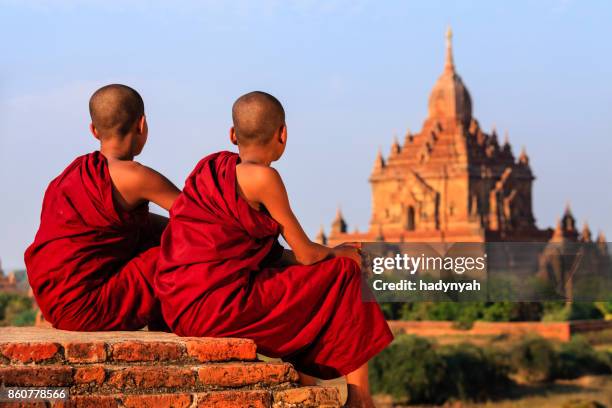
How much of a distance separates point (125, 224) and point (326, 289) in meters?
0.76

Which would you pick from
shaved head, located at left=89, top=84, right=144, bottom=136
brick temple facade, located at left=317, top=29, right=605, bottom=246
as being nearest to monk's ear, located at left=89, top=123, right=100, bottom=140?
shaved head, located at left=89, top=84, right=144, bottom=136

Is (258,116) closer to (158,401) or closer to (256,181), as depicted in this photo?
(256,181)

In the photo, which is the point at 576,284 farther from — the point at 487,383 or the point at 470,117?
the point at 470,117

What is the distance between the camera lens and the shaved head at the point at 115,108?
457 centimetres

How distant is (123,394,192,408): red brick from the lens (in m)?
3.81

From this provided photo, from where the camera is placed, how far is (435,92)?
191 ft

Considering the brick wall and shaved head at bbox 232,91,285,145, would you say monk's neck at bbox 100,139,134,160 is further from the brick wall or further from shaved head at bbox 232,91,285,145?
the brick wall

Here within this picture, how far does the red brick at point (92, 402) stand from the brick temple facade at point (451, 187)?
48.1 m

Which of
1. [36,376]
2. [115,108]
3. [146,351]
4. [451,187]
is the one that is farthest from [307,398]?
[451,187]

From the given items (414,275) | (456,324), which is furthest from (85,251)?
(456,324)

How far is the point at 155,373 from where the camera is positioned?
153 inches

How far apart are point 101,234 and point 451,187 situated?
50379mm

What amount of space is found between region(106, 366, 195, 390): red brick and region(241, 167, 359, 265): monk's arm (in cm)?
55

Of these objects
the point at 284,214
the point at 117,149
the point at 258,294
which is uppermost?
the point at 117,149
